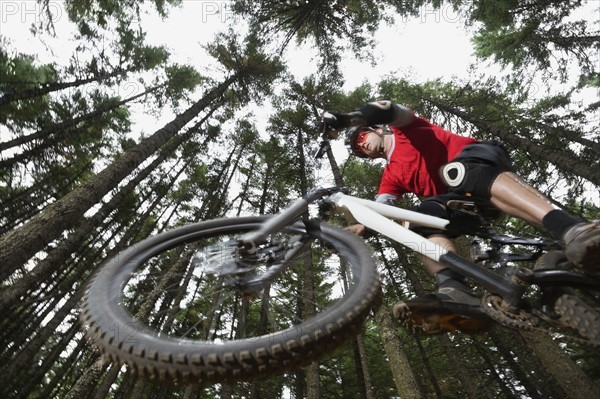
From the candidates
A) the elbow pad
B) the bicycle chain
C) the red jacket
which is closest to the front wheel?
the bicycle chain

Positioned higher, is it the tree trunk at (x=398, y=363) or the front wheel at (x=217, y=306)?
the tree trunk at (x=398, y=363)

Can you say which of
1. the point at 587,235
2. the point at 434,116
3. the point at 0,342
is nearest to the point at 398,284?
the point at 434,116

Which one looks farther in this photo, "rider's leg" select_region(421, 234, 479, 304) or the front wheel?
"rider's leg" select_region(421, 234, 479, 304)

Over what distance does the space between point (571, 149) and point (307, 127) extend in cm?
862

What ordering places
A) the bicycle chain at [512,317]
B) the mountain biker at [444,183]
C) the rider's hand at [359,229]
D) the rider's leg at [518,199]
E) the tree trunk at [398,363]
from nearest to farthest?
the bicycle chain at [512,317] < the mountain biker at [444,183] < the rider's leg at [518,199] < the rider's hand at [359,229] < the tree trunk at [398,363]

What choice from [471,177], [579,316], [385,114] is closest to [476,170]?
[471,177]

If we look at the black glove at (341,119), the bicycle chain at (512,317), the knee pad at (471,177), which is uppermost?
the black glove at (341,119)

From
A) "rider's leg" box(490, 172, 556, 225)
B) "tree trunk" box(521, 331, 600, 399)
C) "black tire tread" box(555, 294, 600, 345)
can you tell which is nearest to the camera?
"black tire tread" box(555, 294, 600, 345)

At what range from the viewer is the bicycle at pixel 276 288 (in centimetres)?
161

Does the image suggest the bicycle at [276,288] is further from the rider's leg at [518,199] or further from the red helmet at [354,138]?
the red helmet at [354,138]

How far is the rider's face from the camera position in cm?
325

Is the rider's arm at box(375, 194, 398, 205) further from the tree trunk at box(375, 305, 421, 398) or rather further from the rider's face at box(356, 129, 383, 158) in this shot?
the tree trunk at box(375, 305, 421, 398)

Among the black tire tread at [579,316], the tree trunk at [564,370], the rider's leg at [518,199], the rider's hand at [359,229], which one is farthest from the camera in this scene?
the tree trunk at [564,370]

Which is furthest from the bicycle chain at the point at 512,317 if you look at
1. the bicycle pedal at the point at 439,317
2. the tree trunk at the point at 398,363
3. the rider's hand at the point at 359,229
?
the tree trunk at the point at 398,363
